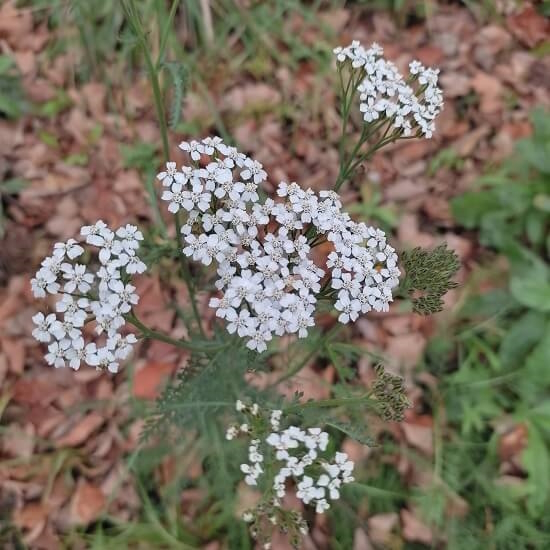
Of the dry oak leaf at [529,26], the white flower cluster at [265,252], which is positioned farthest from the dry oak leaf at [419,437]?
the dry oak leaf at [529,26]

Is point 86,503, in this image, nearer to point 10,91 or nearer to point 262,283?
point 262,283

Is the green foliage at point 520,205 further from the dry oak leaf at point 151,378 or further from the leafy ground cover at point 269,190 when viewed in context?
the dry oak leaf at point 151,378

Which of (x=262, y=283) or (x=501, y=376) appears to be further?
(x=501, y=376)

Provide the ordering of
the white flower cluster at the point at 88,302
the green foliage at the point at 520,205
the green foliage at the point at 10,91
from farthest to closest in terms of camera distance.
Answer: the green foliage at the point at 10,91 < the green foliage at the point at 520,205 < the white flower cluster at the point at 88,302

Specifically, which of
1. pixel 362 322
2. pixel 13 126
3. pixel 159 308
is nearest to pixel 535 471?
pixel 362 322

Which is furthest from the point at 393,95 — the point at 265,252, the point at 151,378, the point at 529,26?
the point at 529,26

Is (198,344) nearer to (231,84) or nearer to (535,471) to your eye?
(535,471)
